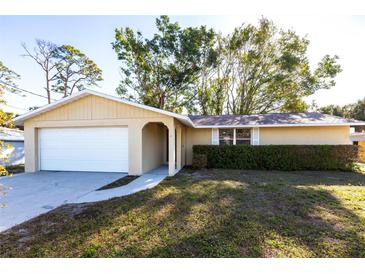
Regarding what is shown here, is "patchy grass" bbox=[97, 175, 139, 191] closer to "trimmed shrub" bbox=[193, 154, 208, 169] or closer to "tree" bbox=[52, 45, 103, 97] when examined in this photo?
"trimmed shrub" bbox=[193, 154, 208, 169]

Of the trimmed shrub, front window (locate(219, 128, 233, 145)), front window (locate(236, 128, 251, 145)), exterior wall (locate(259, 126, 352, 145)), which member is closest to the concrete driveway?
the trimmed shrub

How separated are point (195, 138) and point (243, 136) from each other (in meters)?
2.99

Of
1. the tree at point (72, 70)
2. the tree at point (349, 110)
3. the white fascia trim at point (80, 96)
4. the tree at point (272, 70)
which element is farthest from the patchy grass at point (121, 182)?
the tree at point (349, 110)

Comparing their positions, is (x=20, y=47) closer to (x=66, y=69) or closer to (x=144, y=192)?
(x=66, y=69)

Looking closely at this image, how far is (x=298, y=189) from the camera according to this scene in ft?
19.9

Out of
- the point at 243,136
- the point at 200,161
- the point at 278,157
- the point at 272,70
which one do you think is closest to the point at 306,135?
the point at 278,157

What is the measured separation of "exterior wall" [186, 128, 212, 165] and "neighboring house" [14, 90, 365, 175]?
2.79ft

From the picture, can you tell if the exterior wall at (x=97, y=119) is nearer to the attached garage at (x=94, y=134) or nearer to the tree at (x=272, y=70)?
the attached garage at (x=94, y=134)

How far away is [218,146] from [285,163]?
366cm

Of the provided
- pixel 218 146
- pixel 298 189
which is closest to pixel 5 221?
pixel 298 189

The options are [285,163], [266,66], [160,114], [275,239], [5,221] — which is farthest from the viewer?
[266,66]

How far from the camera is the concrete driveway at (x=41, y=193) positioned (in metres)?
4.18

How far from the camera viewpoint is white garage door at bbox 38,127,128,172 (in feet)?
28.7

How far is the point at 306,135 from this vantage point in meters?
10.7
